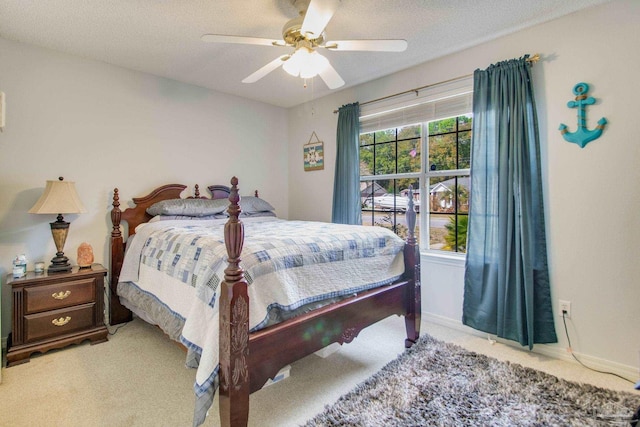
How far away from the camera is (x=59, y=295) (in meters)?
2.43

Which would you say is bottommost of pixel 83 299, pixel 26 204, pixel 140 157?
pixel 83 299

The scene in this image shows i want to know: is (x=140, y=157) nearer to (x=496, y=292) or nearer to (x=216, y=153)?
(x=216, y=153)

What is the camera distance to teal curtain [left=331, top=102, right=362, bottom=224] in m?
3.52

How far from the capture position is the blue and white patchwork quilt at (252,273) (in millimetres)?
1524

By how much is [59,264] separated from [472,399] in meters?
3.04

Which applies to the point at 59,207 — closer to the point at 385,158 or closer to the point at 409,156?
the point at 385,158

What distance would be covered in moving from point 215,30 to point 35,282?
7.30 ft

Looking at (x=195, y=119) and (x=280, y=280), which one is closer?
(x=280, y=280)

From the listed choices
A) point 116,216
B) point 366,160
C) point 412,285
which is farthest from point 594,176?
point 116,216

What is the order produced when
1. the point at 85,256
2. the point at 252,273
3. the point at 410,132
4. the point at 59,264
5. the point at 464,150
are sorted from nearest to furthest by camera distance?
the point at 252,273 → the point at 59,264 → the point at 85,256 → the point at 464,150 → the point at 410,132

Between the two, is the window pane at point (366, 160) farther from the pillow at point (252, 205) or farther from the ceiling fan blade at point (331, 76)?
the ceiling fan blade at point (331, 76)

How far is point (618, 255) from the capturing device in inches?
82.7

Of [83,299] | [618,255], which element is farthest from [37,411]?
[618,255]

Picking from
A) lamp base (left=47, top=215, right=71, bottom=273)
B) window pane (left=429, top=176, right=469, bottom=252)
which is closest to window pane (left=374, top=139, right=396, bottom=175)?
window pane (left=429, top=176, right=469, bottom=252)
